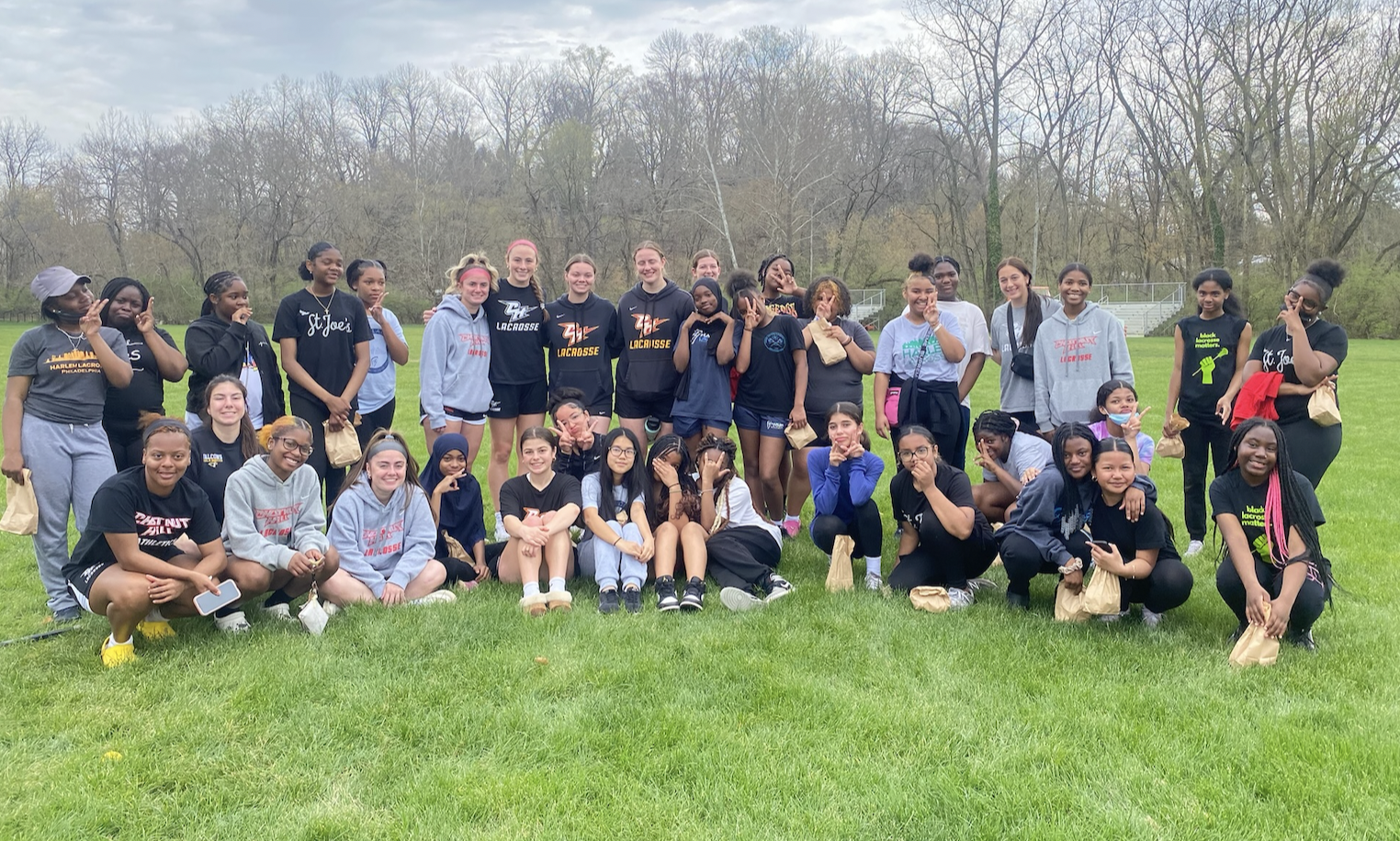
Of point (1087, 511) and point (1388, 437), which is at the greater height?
point (1087, 511)

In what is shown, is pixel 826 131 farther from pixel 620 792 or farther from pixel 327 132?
pixel 620 792

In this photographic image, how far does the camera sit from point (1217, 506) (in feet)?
14.2

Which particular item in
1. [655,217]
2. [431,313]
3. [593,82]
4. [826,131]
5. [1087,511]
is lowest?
[1087,511]

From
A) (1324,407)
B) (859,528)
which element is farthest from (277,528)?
→ (1324,407)

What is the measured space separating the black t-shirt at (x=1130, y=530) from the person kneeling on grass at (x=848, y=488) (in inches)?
47.6

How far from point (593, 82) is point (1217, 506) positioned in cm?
4732

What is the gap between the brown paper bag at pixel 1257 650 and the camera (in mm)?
4016

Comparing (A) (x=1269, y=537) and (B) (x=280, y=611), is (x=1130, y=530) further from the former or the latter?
(B) (x=280, y=611)

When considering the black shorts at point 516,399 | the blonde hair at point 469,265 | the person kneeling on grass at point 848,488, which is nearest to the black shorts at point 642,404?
the black shorts at point 516,399

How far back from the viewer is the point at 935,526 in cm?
503

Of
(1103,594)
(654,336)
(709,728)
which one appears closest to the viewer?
(709,728)

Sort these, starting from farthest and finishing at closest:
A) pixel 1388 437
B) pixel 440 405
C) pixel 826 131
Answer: pixel 826 131 → pixel 1388 437 → pixel 440 405

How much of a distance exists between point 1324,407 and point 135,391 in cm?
682

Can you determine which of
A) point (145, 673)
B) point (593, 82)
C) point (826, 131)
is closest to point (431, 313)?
point (145, 673)
